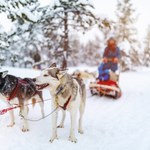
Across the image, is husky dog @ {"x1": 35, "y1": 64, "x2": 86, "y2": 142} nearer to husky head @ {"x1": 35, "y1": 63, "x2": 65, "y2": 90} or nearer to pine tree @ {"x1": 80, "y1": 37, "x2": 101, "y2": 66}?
husky head @ {"x1": 35, "y1": 63, "x2": 65, "y2": 90}

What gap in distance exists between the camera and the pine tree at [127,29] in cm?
2770

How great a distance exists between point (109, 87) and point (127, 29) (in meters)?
19.8

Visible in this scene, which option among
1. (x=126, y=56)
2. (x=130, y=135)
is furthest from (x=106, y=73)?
(x=126, y=56)

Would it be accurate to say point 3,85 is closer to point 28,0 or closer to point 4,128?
→ point 4,128

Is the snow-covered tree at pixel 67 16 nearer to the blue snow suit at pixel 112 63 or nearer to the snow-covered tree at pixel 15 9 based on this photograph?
the blue snow suit at pixel 112 63

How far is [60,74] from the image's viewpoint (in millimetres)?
6211

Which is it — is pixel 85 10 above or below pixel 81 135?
above

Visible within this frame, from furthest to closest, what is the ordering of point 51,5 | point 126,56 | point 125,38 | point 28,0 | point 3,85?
point 125,38, point 126,56, point 51,5, point 28,0, point 3,85

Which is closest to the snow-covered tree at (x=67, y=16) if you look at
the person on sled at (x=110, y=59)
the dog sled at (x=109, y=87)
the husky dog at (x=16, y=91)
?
the person on sled at (x=110, y=59)

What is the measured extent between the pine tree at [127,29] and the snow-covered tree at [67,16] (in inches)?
520

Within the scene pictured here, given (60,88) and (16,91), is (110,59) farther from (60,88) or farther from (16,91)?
(60,88)

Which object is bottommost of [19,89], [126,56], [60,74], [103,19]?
[126,56]

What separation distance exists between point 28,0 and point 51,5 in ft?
11.9

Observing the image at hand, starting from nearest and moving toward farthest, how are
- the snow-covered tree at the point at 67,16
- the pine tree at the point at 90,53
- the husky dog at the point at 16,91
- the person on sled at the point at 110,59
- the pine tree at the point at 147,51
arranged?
the husky dog at the point at 16,91
the person on sled at the point at 110,59
the snow-covered tree at the point at 67,16
the pine tree at the point at 147,51
the pine tree at the point at 90,53
